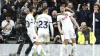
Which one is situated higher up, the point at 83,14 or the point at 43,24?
the point at 43,24

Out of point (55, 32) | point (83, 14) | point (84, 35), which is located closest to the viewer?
point (84, 35)

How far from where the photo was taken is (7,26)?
2280cm

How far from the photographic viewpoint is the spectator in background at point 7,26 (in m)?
22.7

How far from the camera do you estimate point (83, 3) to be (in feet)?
77.9

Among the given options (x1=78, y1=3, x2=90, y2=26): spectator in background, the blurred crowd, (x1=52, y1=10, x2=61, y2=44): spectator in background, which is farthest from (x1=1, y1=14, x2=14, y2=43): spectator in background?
(x1=78, y1=3, x2=90, y2=26): spectator in background

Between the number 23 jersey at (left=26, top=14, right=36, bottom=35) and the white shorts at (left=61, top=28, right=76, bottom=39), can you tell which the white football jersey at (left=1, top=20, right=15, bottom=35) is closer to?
the number 23 jersey at (left=26, top=14, right=36, bottom=35)

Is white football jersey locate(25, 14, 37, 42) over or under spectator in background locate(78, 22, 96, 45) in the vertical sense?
over

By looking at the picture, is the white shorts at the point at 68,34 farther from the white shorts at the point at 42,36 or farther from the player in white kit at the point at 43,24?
the white shorts at the point at 42,36

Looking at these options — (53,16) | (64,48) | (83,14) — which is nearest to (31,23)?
(64,48)

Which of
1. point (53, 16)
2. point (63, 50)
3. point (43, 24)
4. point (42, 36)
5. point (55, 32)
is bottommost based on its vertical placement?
point (55, 32)

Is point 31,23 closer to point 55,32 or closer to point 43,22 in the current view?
point 43,22

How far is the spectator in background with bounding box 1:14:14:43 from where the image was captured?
22734 mm

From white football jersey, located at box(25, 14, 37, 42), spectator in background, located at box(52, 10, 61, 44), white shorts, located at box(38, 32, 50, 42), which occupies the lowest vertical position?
spectator in background, located at box(52, 10, 61, 44)

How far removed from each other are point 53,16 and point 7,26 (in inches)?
93.9
